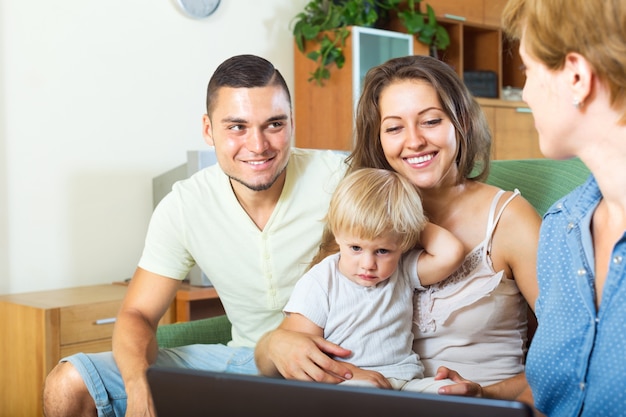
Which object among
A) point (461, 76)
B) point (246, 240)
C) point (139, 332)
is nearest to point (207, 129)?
point (246, 240)

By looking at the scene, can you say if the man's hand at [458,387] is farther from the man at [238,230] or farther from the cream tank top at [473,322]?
the man at [238,230]

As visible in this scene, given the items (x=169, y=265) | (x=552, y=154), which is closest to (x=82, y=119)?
(x=169, y=265)

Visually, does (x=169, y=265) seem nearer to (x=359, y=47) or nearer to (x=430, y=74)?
(x=430, y=74)

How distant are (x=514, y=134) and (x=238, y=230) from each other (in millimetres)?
3134

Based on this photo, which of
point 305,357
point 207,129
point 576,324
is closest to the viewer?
point 576,324

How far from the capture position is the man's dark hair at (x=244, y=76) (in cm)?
188

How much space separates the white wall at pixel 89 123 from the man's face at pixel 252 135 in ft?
5.19

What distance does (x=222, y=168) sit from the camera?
1916mm

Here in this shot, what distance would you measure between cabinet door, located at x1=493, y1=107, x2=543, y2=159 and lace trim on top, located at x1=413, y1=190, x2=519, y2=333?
3024mm

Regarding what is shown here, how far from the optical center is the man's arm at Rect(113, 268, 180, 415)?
5.42 feet

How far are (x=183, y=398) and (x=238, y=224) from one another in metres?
1.14

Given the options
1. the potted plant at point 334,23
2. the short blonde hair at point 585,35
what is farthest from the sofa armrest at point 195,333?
the potted plant at point 334,23

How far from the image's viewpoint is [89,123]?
333 centimetres

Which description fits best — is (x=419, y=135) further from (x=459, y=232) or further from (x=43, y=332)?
(x=43, y=332)
